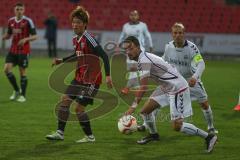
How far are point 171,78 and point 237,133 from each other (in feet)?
8.44

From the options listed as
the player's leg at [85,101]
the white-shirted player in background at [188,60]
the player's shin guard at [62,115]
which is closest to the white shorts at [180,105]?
the white-shirted player in background at [188,60]

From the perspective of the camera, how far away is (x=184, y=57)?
10.0 metres

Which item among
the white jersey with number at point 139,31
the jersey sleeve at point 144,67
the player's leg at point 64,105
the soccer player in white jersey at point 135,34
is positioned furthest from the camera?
the white jersey with number at point 139,31

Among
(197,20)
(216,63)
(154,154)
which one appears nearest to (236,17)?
(197,20)

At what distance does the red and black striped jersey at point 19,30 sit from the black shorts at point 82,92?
18.3 ft

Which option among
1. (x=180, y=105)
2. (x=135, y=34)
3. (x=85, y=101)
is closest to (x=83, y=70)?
(x=85, y=101)

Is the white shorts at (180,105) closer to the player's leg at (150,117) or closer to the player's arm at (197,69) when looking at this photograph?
the player's arm at (197,69)

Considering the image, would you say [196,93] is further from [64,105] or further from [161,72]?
[64,105]

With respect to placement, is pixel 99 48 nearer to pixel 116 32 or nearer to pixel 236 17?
pixel 116 32

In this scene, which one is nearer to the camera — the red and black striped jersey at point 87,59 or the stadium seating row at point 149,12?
the red and black striped jersey at point 87,59

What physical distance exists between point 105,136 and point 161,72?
2027 millimetres

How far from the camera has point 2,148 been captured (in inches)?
353

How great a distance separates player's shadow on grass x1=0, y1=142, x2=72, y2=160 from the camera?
845cm

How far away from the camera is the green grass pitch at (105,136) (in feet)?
28.6
